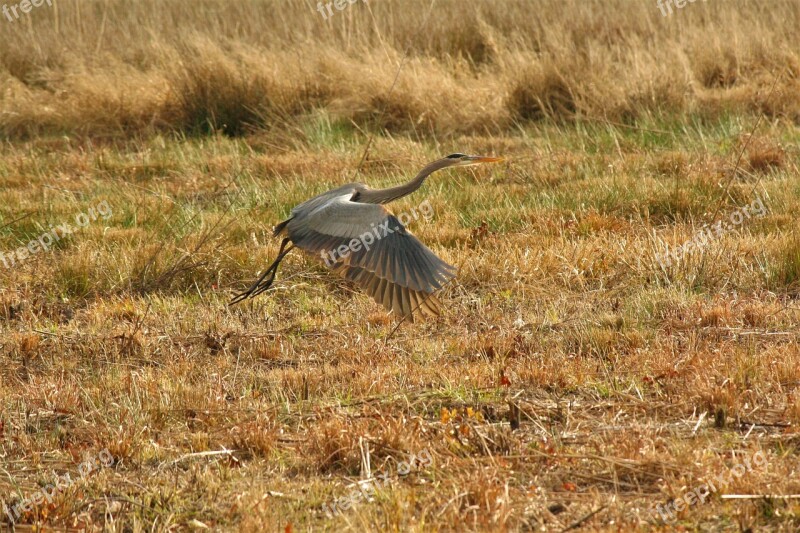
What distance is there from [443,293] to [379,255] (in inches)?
55.9

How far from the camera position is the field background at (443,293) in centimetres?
418

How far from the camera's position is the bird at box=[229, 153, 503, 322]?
5.41m

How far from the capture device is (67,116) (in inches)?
478

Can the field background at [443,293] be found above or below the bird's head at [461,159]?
below

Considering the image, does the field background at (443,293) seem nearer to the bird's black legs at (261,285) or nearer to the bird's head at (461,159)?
the bird's black legs at (261,285)

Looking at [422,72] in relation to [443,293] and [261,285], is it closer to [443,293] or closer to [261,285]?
[443,293]

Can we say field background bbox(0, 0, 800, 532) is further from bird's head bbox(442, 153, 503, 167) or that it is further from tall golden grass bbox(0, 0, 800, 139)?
bird's head bbox(442, 153, 503, 167)

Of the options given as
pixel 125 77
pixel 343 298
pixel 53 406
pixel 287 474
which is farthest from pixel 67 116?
pixel 287 474

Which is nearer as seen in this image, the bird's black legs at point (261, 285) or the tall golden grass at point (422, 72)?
the bird's black legs at point (261, 285)

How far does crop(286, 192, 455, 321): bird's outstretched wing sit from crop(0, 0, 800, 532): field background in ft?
Answer: 1.16

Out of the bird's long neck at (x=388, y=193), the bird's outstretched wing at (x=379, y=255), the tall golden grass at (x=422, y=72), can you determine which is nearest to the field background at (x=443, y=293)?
the tall golden grass at (x=422, y=72)

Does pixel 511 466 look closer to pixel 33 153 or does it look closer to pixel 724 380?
pixel 724 380

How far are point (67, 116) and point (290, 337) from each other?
7071 millimetres

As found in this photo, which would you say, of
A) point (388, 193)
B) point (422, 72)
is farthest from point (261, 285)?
point (422, 72)
